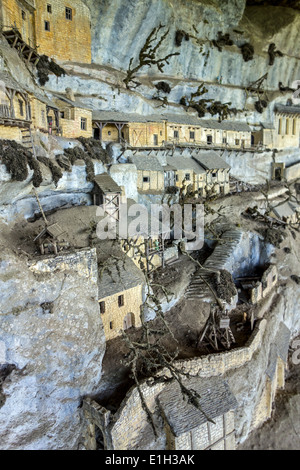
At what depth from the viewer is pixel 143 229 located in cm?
2358

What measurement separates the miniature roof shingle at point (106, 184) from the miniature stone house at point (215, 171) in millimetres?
14200

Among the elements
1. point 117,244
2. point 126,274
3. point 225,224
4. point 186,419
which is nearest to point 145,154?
point 225,224

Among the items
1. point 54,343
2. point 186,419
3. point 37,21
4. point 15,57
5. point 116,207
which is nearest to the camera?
point 54,343

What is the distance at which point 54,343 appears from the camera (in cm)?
1503

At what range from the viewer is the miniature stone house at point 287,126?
45375 millimetres

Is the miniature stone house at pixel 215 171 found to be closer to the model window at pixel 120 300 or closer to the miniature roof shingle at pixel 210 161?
the miniature roof shingle at pixel 210 161

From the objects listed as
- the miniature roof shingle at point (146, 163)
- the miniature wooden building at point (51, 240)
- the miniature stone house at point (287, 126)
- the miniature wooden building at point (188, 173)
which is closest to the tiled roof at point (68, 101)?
the miniature roof shingle at point (146, 163)

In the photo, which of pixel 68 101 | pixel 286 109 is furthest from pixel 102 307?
pixel 286 109

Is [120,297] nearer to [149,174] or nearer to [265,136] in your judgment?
[149,174]

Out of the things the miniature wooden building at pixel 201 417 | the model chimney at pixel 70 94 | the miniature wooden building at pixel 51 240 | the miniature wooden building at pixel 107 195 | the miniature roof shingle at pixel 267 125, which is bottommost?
the miniature wooden building at pixel 201 417

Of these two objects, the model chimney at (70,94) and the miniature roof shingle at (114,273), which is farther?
the model chimney at (70,94)

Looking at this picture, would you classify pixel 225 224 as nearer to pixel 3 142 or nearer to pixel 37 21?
pixel 3 142

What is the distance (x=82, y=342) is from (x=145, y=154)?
20.7 meters

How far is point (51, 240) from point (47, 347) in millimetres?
4902
